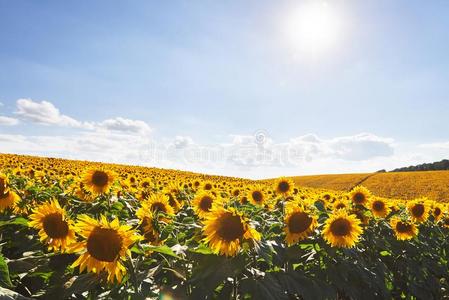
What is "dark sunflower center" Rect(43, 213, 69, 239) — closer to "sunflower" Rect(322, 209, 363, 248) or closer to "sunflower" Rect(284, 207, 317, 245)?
"sunflower" Rect(284, 207, 317, 245)

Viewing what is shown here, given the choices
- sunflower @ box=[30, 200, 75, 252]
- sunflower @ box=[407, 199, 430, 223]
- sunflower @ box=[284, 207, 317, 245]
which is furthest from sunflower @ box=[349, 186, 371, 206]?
sunflower @ box=[30, 200, 75, 252]

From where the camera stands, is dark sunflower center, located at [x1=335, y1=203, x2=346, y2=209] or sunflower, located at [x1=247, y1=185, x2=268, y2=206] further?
sunflower, located at [x1=247, y1=185, x2=268, y2=206]

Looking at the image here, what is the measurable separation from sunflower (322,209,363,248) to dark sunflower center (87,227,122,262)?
8.82ft

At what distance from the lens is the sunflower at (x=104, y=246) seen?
3219 millimetres

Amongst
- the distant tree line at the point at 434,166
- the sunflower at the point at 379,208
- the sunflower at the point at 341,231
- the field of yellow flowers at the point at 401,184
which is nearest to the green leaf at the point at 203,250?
the sunflower at the point at 341,231

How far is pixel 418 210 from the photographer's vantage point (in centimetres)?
897

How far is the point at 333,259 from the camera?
480cm

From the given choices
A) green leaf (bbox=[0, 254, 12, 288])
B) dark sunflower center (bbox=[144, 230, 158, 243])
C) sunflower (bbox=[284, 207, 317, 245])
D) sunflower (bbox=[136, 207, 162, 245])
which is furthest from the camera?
sunflower (bbox=[284, 207, 317, 245])

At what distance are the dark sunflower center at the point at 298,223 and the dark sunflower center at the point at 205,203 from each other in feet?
5.66

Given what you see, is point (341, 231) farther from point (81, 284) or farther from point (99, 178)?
point (99, 178)

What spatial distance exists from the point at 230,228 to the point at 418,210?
6690 mm

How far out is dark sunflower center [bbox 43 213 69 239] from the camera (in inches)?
157

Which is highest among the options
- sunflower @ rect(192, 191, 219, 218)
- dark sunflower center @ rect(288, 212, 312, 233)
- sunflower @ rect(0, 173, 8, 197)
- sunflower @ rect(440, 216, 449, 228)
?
sunflower @ rect(0, 173, 8, 197)

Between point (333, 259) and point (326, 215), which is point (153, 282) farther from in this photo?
point (326, 215)
